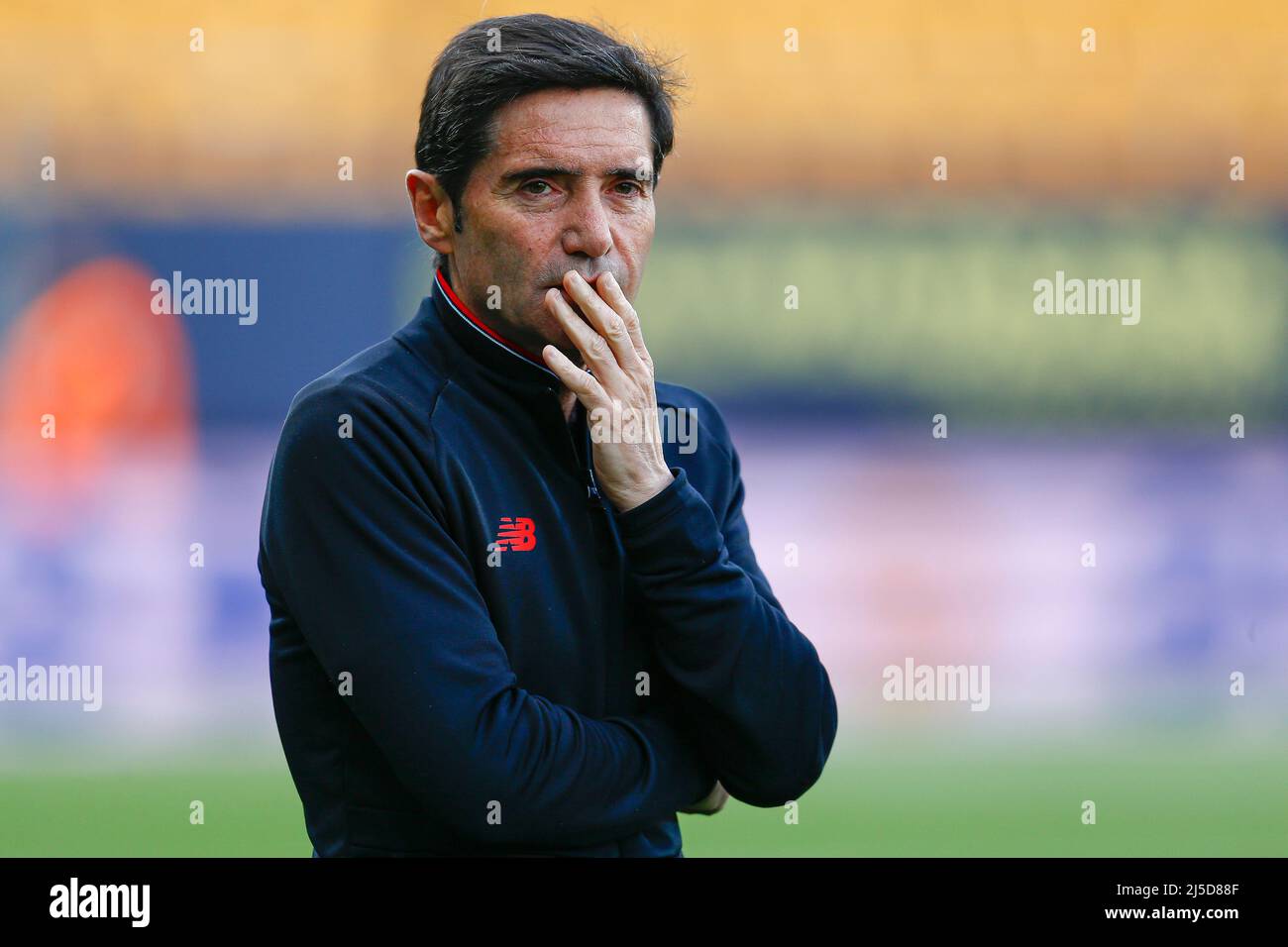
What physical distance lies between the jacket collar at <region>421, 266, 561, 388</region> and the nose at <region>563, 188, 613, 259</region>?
0.16m

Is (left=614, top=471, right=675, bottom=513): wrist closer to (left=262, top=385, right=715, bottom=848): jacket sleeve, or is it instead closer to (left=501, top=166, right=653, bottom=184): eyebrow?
(left=262, top=385, right=715, bottom=848): jacket sleeve

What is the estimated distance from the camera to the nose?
1.69m

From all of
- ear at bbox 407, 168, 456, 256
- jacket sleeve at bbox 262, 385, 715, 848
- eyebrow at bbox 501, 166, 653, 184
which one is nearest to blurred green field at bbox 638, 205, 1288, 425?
ear at bbox 407, 168, 456, 256

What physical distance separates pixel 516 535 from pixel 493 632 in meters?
0.15

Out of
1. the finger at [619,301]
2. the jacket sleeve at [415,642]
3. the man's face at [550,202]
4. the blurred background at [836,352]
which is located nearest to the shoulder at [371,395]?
the jacket sleeve at [415,642]

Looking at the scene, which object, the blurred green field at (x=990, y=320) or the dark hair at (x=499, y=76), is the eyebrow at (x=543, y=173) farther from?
the blurred green field at (x=990, y=320)

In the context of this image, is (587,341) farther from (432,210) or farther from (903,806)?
(903,806)

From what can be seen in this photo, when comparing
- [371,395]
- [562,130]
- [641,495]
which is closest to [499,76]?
[562,130]

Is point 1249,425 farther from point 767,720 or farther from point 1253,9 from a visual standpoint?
point 767,720

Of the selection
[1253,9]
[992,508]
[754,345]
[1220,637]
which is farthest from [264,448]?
[1253,9]

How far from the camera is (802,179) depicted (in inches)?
193

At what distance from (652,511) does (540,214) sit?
419 mm

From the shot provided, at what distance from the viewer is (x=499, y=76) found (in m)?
1.69

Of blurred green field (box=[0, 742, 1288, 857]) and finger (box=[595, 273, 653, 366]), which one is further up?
finger (box=[595, 273, 653, 366])
